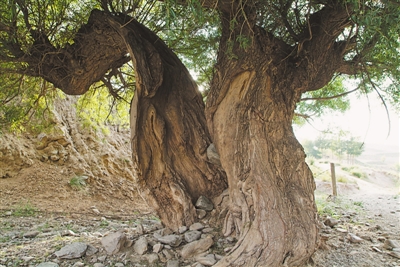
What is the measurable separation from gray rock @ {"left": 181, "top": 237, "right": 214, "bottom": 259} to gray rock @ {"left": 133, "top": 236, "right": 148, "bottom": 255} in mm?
399

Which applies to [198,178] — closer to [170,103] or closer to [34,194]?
[170,103]

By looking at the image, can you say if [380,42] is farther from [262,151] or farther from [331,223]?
[331,223]

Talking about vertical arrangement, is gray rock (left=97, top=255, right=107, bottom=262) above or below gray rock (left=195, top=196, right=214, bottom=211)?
below

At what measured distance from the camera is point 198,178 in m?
3.38

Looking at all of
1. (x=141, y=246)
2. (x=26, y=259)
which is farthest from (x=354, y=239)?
(x=26, y=259)

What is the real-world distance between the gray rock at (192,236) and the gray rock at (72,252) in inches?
40.3

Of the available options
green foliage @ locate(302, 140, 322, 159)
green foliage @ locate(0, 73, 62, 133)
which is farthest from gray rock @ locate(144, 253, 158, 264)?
green foliage @ locate(302, 140, 322, 159)

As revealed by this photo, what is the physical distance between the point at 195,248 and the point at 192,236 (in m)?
0.23

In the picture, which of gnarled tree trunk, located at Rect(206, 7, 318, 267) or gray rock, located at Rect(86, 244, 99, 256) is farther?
gray rock, located at Rect(86, 244, 99, 256)

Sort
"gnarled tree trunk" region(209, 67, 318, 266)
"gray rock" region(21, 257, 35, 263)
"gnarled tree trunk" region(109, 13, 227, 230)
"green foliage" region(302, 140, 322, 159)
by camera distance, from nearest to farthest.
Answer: "gnarled tree trunk" region(209, 67, 318, 266) → "gray rock" region(21, 257, 35, 263) → "gnarled tree trunk" region(109, 13, 227, 230) → "green foliage" region(302, 140, 322, 159)

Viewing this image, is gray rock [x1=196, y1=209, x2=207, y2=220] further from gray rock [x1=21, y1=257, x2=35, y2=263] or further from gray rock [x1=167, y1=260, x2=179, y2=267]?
gray rock [x1=21, y1=257, x2=35, y2=263]

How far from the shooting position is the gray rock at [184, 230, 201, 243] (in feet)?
9.25

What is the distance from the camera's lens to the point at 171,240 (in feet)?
9.23

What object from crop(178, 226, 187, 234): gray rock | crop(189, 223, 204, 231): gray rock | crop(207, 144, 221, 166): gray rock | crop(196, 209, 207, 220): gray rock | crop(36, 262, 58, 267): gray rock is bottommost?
crop(36, 262, 58, 267): gray rock
